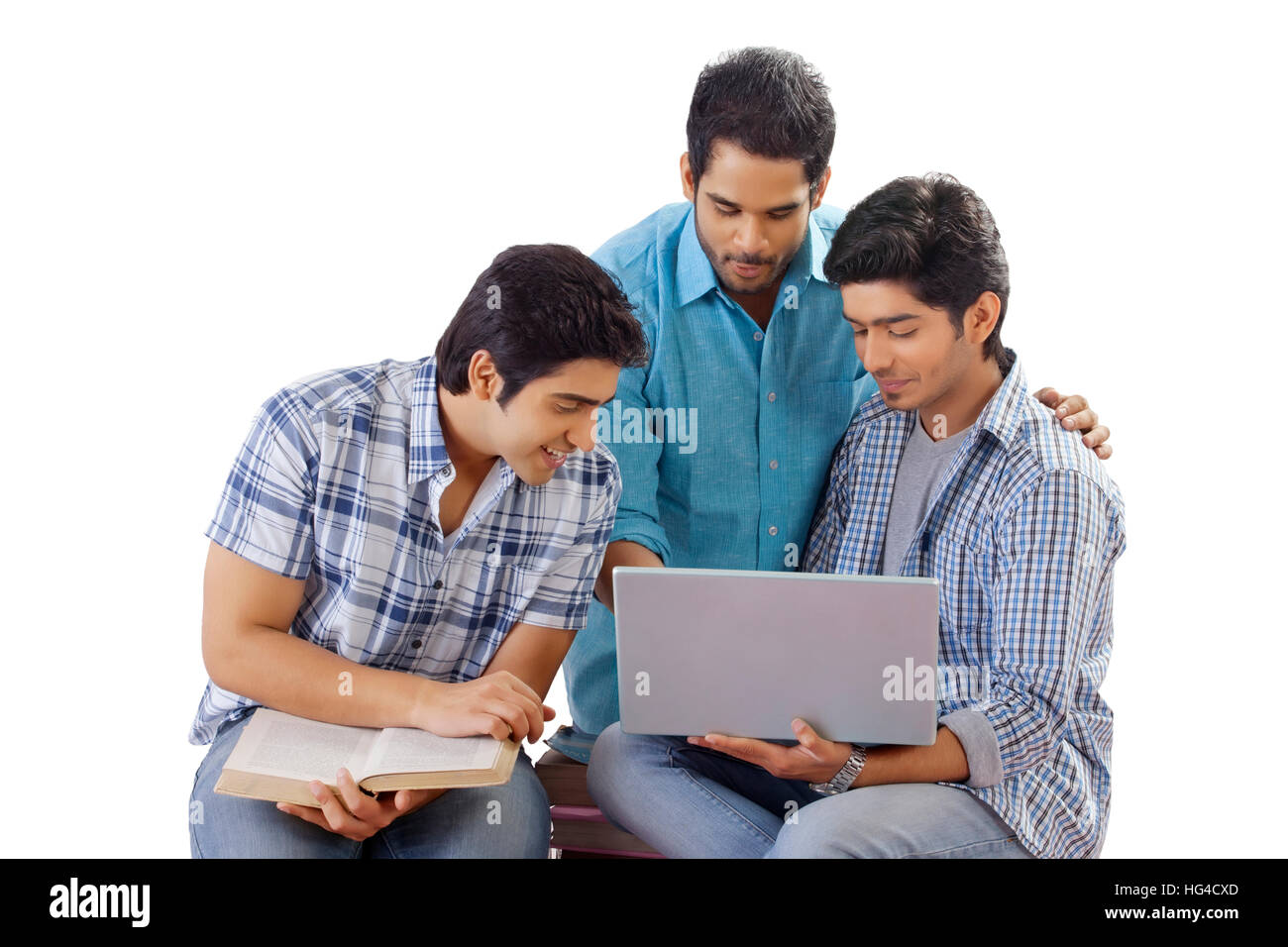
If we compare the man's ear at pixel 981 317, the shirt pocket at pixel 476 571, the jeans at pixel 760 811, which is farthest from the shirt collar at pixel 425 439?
the man's ear at pixel 981 317

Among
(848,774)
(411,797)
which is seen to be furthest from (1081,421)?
(411,797)

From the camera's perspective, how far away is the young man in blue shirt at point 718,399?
2.74m

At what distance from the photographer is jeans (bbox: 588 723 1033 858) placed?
7.18 ft

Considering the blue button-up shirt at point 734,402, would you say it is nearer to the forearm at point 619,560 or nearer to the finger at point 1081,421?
the forearm at point 619,560

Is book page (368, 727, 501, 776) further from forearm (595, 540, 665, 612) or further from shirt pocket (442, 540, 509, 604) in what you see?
forearm (595, 540, 665, 612)

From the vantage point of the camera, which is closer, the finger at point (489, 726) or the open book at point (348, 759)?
the open book at point (348, 759)

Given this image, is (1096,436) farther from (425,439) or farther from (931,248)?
(425,439)

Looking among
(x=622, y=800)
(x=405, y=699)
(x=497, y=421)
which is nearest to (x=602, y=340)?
(x=497, y=421)

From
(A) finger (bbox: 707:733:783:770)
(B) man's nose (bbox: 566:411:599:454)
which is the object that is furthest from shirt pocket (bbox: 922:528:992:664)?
(B) man's nose (bbox: 566:411:599:454)

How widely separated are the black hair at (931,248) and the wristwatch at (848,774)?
0.80 metres

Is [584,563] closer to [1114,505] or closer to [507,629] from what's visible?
[507,629]

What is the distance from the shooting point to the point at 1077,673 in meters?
2.39
